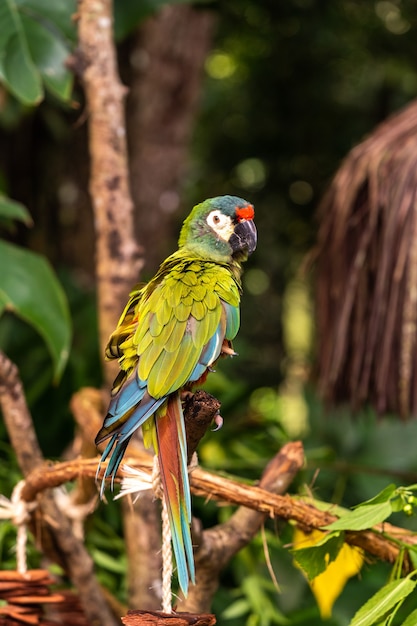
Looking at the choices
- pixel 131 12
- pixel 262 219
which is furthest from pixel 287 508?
pixel 262 219

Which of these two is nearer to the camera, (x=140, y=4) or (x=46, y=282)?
(x=46, y=282)

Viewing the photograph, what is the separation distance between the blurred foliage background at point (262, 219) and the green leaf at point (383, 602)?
83 millimetres

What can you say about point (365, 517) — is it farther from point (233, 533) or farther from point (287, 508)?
point (233, 533)

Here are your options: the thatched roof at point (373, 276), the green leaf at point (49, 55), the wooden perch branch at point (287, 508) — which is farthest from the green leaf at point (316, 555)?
the green leaf at point (49, 55)

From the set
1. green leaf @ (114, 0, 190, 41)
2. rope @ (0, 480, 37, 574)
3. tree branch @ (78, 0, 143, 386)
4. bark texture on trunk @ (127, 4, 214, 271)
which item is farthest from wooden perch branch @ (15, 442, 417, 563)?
bark texture on trunk @ (127, 4, 214, 271)

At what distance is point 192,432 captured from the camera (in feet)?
2.37

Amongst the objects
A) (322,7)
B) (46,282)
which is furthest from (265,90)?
(46,282)

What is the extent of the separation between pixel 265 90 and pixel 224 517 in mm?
1741

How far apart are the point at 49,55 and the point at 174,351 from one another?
75 cm

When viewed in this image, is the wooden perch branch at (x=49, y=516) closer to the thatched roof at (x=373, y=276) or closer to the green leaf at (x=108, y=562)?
the green leaf at (x=108, y=562)

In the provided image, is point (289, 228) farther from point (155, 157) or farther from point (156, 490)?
point (156, 490)

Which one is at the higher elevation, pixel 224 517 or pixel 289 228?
pixel 289 228

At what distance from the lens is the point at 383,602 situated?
721 mm

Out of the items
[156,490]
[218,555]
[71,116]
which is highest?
[71,116]
